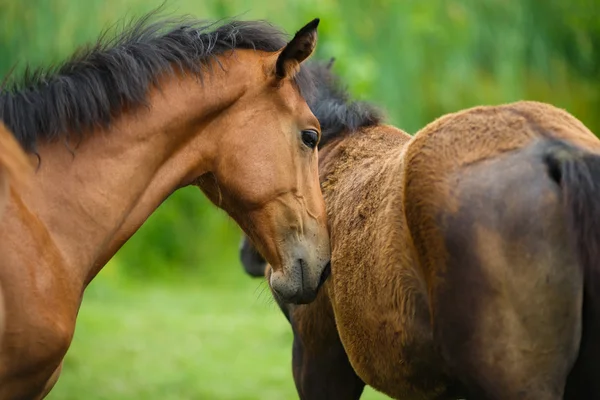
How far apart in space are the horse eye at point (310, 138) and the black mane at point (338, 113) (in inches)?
35.9

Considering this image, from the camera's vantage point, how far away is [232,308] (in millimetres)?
12672

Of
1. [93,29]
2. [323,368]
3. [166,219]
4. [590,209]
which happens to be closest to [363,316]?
[323,368]

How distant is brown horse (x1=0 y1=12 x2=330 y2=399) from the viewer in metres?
3.13

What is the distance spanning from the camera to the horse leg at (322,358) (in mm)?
4254

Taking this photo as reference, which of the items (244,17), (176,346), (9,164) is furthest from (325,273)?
(176,346)

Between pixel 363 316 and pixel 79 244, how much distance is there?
1.18 metres

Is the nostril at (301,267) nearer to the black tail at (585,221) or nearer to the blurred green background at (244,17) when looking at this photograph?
the black tail at (585,221)

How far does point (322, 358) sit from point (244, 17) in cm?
518

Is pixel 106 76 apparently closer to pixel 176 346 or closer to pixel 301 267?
pixel 301 267

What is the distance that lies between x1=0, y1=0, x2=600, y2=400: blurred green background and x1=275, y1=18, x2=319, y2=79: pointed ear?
13.8 feet

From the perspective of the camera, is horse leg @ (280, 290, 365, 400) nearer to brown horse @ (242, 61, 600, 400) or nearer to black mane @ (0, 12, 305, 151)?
brown horse @ (242, 61, 600, 400)

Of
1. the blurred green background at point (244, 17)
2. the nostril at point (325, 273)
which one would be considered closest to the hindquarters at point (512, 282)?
the nostril at point (325, 273)

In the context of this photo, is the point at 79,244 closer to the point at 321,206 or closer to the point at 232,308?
the point at 321,206

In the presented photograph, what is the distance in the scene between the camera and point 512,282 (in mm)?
2930
